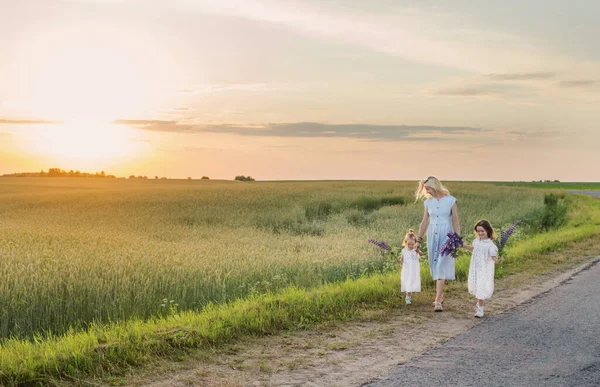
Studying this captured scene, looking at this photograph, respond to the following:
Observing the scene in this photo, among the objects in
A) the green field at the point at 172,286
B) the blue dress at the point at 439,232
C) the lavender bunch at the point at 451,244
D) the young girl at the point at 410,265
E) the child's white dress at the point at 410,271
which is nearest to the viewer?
→ the green field at the point at 172,286

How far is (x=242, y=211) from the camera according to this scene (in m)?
35.2

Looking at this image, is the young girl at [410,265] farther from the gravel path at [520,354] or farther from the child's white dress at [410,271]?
the gravel path at [520,354]

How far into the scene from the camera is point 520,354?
27.2ft

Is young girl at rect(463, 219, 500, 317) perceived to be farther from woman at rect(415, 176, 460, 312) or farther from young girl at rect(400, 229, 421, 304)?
young girl at rect(400, 229, 421, 304)

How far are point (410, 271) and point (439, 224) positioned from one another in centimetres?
101

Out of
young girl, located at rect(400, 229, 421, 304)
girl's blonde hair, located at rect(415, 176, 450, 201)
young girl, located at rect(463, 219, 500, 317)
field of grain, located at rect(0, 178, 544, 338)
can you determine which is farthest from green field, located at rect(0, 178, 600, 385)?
girl's blonde hair, located at rect(415, 176, 450, 201)

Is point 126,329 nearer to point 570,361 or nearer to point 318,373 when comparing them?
point 318,373

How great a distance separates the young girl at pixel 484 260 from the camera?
Answer: 421 inches

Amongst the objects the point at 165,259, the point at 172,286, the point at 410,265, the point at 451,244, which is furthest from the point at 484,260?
the point at 165,259

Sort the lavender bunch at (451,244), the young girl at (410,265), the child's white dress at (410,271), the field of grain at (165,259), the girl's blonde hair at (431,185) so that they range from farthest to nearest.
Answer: the field of grain at (165,259) < the child's white dress at (410,271) < the young girl at (410,265) < the girl's blonde hair at (431,185) < the lavender bunch at (451,244)

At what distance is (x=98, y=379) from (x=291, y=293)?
4.54 metres

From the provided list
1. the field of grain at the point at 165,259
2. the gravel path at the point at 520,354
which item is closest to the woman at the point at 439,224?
the gravel path at the point at 520,354

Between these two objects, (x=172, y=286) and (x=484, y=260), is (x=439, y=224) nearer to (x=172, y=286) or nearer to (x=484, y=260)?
(x=484, y=260)

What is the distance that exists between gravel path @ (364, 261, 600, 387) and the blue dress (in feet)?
3.79
